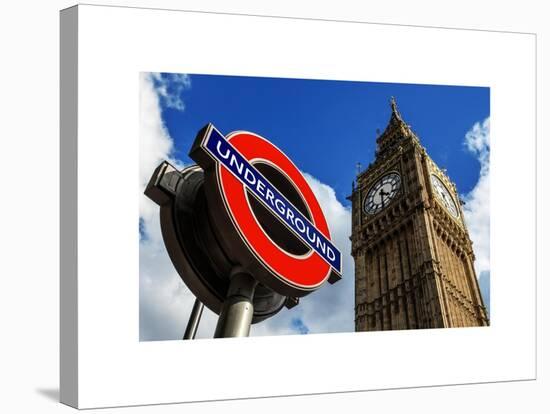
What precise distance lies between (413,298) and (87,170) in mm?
19908

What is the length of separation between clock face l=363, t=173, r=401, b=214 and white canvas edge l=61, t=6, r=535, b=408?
33.8ft

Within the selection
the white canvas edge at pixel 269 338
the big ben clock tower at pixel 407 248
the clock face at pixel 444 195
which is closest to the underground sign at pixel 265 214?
the white canvas edge at pixel 269 338

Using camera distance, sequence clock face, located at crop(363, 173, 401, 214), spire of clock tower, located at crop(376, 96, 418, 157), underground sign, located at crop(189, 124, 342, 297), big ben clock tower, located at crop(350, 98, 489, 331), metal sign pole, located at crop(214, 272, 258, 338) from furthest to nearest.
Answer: clock face, located at crop(363, 173, 401, 214)
big ben clock tower, located at crop(350, 98, 489, 331)
spire of clock tower, located at crop(376, 96, 418, 157)
metal sign pole, located at crop(214, 272, 258, 338)
underground sign, located at crop(189, 124, 342, 297)

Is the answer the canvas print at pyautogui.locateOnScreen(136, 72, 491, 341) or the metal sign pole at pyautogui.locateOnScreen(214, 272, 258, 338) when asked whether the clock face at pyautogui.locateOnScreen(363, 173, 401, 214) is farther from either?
Result: the metal sign pole at pyautogui.locateOnScreen(214, 272, 258, 338)

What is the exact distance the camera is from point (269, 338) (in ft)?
39.2

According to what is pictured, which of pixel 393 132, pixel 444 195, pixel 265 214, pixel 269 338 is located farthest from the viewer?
pixel 444 195

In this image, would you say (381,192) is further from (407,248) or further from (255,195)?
(255,195)

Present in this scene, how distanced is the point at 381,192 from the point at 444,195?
375 cm

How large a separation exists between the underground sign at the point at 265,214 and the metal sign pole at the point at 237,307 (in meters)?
0.21

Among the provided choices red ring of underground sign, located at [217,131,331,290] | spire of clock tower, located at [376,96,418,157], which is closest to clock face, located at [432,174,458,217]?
spire of clock tower, located at [376,96,418,157]

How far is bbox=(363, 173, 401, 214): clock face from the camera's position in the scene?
995 inches

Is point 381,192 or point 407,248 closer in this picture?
point 381,192

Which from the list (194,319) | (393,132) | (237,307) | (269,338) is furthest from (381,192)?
(237,307)
